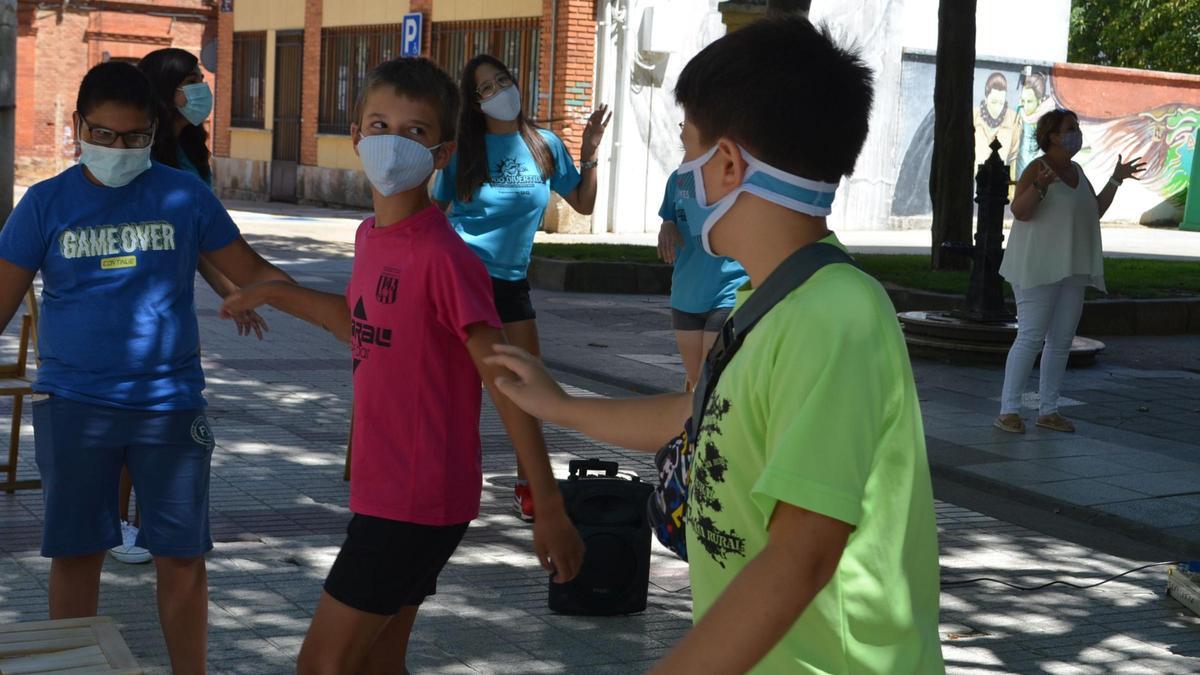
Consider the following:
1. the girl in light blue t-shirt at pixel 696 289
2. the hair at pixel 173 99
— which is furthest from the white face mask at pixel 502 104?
the hair at pixel 173 99

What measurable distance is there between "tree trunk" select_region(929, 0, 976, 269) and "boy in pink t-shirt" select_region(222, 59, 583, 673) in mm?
14230

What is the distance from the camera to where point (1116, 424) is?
10.2 metres

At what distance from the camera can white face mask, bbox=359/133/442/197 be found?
357 centimetres

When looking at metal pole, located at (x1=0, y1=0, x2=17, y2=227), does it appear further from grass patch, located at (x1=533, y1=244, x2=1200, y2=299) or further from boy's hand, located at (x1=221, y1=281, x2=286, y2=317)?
boy's hand, located at (x1=221, y1=281, x2=286, y2=317)

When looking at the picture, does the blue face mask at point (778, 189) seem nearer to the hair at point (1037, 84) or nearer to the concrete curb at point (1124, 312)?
the concrete curb at point (1124, 312)

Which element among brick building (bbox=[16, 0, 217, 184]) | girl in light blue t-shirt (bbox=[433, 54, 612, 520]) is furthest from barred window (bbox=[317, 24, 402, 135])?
girl in light blue t-shirt (bbox=[433, 54, 612, 520])

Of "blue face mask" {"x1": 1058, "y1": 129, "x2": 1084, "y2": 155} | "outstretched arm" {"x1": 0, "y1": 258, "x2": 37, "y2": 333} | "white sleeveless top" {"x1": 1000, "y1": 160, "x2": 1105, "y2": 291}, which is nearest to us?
"outstretched arm" {"x1": 0, "y1": 258, "x2": 37, "y2": 333}

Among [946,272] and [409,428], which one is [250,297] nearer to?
[409,428]

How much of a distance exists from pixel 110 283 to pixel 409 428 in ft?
3.78

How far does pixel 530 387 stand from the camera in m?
2.60

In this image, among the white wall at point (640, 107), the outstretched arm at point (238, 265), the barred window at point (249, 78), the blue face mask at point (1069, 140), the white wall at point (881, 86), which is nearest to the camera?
the outstretched arm at point (238, 265)

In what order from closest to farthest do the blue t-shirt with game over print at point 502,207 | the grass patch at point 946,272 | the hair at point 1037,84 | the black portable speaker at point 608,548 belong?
1. the black portable speaker at point 608,548
2. the blue t-shirt with game over print at point 502,207
3. the grass patch at point 946,272
4. the hair at point 1037,84

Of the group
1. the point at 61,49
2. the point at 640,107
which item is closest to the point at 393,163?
the point at 640,107

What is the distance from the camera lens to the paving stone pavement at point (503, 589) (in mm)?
5262
